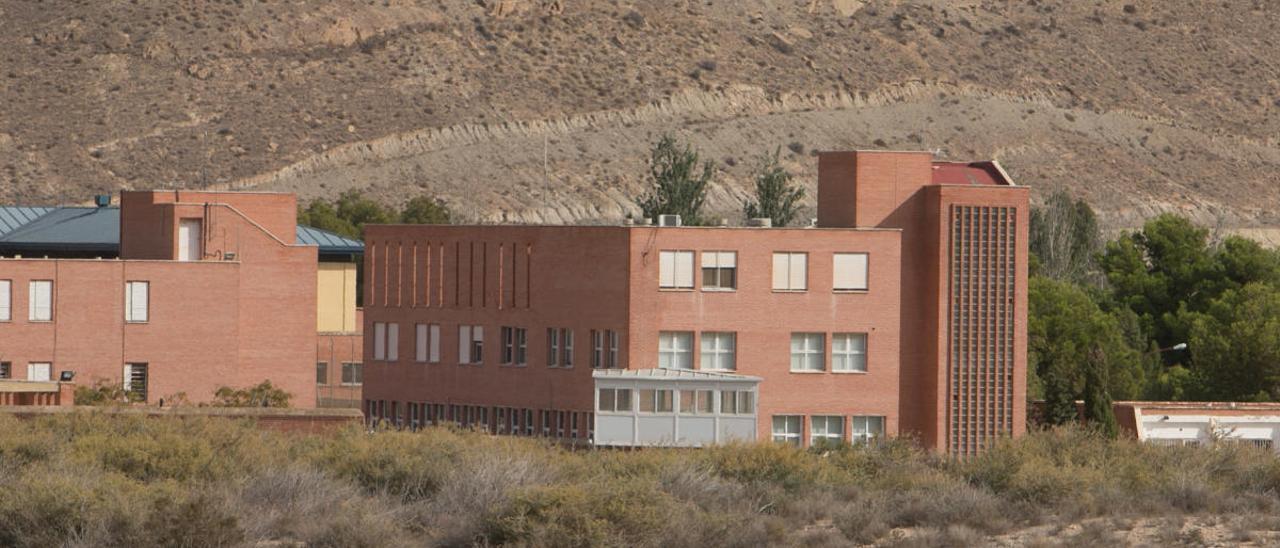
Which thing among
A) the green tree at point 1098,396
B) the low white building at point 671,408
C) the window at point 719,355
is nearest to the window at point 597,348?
the window at point 719,355

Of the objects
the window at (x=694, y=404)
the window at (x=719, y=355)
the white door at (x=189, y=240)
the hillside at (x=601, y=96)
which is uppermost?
the hillside at (x=601, y=96)

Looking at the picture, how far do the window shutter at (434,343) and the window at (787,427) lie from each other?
12.2m

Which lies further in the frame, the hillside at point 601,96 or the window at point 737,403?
the hillside at point 601,96

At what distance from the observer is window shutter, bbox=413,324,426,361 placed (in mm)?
79688

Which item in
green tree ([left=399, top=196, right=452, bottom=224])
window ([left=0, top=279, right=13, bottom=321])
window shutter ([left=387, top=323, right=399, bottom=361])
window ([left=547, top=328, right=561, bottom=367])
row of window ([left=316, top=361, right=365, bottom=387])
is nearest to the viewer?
window ([left=547, top=328, right=561, bottom=367])

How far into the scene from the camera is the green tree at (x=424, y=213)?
129375 millimetres

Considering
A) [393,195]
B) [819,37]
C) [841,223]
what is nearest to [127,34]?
[393,195]

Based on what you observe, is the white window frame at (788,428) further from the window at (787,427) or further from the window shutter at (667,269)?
the window shutter at (667,269)

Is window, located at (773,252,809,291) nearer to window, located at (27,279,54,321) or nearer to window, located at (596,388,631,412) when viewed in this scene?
window, located at (596,388,631,412)

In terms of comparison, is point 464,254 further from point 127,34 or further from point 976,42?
point 976,42

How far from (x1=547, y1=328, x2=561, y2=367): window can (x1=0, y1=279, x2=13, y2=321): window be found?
17409 mm

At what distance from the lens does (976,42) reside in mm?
178000

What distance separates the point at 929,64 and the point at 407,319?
9604 centimetres

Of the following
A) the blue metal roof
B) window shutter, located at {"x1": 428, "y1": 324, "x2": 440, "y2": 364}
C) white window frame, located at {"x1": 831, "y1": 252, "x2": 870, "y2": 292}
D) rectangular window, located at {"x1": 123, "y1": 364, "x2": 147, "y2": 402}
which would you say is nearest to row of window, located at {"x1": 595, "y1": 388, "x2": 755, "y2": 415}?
white window frame, located at {"x1": 831, "y1": 252, "x2": 870, "y2": 292}
